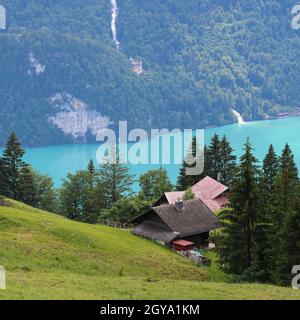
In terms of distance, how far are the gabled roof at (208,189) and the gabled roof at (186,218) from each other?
14045 mm

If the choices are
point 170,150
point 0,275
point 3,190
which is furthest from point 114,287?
point 170,150

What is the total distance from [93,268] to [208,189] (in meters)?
38.3

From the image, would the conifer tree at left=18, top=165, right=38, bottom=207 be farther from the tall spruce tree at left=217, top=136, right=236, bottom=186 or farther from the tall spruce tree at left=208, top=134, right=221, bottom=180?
the tall spruce tree at left=217, top=136, right=236, bottom=186

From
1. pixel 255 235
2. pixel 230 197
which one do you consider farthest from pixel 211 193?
pixel 230 197

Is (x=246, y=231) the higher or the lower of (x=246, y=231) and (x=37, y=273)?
the higher

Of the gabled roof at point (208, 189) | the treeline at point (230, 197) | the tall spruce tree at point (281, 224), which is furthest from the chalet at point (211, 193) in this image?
the tall spruce tree at point (281, 224)

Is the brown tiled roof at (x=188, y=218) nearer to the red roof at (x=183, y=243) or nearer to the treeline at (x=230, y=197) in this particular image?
the red roof at (x=183, y=243)

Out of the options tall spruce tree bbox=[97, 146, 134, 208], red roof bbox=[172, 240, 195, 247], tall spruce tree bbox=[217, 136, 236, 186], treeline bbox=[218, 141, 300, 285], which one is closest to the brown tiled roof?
red roof bbox=[172, 240, 195, 247]

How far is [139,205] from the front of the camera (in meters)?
58.5

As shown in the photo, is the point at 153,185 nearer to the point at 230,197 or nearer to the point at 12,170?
the point at 12,170
